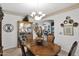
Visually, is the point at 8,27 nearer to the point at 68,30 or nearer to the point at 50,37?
the point at 50,37

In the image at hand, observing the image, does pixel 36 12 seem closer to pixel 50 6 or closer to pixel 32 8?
pixel 32 8

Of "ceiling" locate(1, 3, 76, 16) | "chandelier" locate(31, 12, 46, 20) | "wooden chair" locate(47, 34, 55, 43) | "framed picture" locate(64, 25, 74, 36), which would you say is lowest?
"wooden chair" locate(47, 34, 55, 43)

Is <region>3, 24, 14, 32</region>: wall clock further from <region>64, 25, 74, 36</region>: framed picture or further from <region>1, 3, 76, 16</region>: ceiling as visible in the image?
<region>64, 25, 74, 36</region>: framed picture

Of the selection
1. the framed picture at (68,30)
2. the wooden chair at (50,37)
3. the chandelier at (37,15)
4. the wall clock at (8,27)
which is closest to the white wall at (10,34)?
the wall clock at (8,27)

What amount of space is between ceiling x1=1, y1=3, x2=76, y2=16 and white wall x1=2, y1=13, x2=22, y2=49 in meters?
0.10

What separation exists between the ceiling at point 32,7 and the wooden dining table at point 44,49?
1.66 ft

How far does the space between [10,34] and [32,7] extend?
21.6 inches

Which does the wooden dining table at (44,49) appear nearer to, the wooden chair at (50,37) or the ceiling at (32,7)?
the wooden chair at (50,37)

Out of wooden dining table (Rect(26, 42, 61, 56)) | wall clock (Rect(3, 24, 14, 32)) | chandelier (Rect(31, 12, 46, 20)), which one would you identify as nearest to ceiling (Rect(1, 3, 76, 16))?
chandelier (Rect(31, 12, 46, 20))

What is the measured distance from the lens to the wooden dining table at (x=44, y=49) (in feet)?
5.73

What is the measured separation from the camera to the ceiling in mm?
1734

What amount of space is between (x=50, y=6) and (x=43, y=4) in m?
0.11

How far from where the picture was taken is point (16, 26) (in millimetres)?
1738

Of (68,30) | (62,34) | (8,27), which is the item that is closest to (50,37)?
(62,34)
